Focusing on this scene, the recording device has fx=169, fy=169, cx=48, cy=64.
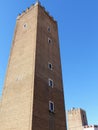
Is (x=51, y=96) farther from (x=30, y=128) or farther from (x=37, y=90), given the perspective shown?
(x=30, y=128)

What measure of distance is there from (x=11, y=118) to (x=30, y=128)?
313 centimetres

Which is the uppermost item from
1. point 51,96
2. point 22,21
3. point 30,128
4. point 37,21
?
point 22,21

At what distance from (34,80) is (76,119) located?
91.0 ft

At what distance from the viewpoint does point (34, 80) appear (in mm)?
18859

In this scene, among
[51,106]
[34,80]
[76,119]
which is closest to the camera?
[34,80]

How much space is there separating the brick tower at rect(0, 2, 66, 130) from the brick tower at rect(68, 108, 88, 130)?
71.8 ft

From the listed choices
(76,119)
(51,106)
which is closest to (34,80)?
(51,106)

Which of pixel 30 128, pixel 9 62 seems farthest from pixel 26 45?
pixel 30 128

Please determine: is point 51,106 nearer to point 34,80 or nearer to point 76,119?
point 34,80

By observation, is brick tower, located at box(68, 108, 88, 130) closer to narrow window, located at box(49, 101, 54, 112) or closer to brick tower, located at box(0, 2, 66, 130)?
brick tower, located at box(0, 2, 66, 130)

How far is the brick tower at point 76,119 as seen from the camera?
4115 cm

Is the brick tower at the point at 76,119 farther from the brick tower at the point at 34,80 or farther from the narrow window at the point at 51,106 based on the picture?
the narrow window at the point at 51,106

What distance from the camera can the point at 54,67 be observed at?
2355 centimetres

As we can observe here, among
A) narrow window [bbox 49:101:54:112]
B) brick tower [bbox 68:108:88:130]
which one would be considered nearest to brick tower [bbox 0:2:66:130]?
narrow window [bbox 49:101:54:112]
